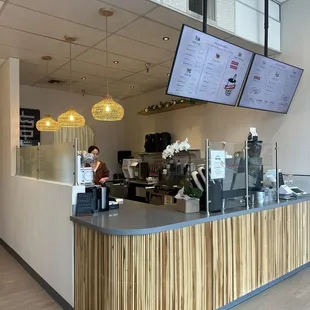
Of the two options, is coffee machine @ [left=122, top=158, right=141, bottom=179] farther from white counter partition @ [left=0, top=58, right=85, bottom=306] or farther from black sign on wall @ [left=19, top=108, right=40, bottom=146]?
white counter partition @ [left=0, top=58, right=85, bottom=306]

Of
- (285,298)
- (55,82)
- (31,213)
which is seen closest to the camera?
(285,298)

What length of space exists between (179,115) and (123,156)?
2092mm

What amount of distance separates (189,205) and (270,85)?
2.21 meters

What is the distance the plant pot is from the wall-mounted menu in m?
1.08

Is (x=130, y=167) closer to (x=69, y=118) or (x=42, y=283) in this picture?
(x=69, y=118)

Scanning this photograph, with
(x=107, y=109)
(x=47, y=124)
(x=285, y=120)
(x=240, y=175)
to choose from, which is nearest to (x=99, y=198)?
(x=240, y=175)

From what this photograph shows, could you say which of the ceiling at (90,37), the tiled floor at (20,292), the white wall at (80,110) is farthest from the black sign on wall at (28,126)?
the tiled floor at (20,292)

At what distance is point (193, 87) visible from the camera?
3.21 m

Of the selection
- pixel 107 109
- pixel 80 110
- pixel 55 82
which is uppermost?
pixel 55 82

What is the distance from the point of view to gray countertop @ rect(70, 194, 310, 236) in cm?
221

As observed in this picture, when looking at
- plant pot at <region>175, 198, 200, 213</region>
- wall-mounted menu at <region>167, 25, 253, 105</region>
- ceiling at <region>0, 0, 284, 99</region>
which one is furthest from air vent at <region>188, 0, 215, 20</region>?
plant pot at <region>175, 198, 200, 213</region>

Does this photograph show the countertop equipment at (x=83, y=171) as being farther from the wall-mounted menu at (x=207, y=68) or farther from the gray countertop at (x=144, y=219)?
the wall-mounted menu at (x=207, y=68)

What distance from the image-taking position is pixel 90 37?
400 cm

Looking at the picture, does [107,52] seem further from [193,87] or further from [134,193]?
[134,193]
